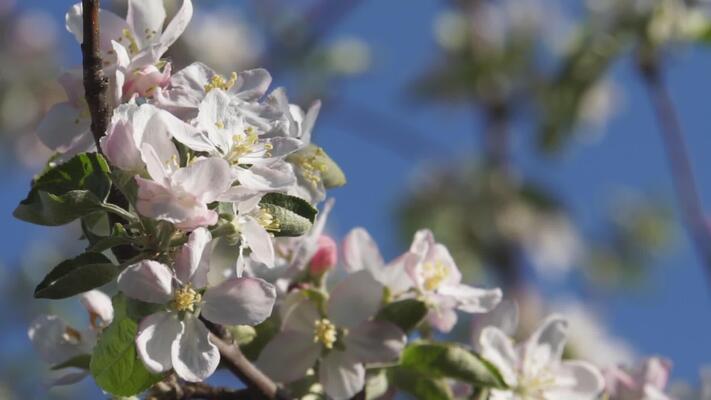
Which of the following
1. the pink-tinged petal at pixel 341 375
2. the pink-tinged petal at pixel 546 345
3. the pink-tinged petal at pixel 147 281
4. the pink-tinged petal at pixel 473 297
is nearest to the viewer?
the pink-tinged petal at pixel 147 281

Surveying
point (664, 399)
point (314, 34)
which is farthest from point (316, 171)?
point (314, 34)

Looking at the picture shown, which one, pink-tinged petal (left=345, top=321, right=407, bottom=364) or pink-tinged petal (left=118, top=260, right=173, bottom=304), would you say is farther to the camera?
pink-tinged petal (left=345, top=321, right=407, bottom=364)

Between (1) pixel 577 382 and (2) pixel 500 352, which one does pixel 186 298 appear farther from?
(1) pixel 577 382

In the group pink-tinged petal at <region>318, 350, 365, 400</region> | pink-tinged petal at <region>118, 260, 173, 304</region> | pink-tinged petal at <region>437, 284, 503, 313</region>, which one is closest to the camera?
pink-tinged petal at <region>118, 260, 173, 304</region>

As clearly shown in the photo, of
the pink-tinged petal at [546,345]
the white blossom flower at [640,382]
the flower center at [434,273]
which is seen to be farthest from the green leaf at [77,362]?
the white blossom flower at [640,382]

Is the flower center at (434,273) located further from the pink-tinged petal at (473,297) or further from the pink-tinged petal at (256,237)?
the pink-tinged petal at (256,237)

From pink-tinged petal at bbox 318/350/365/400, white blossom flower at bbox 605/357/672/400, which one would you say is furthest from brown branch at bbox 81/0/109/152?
white blossom flower at bbox 605/357/672/400

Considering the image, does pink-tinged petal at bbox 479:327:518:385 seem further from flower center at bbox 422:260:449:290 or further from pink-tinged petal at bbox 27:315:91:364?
pink-tinged petal at bbox 27:315:91:364

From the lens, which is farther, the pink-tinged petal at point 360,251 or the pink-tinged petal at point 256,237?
the pink-tinged petal at point 360,251
